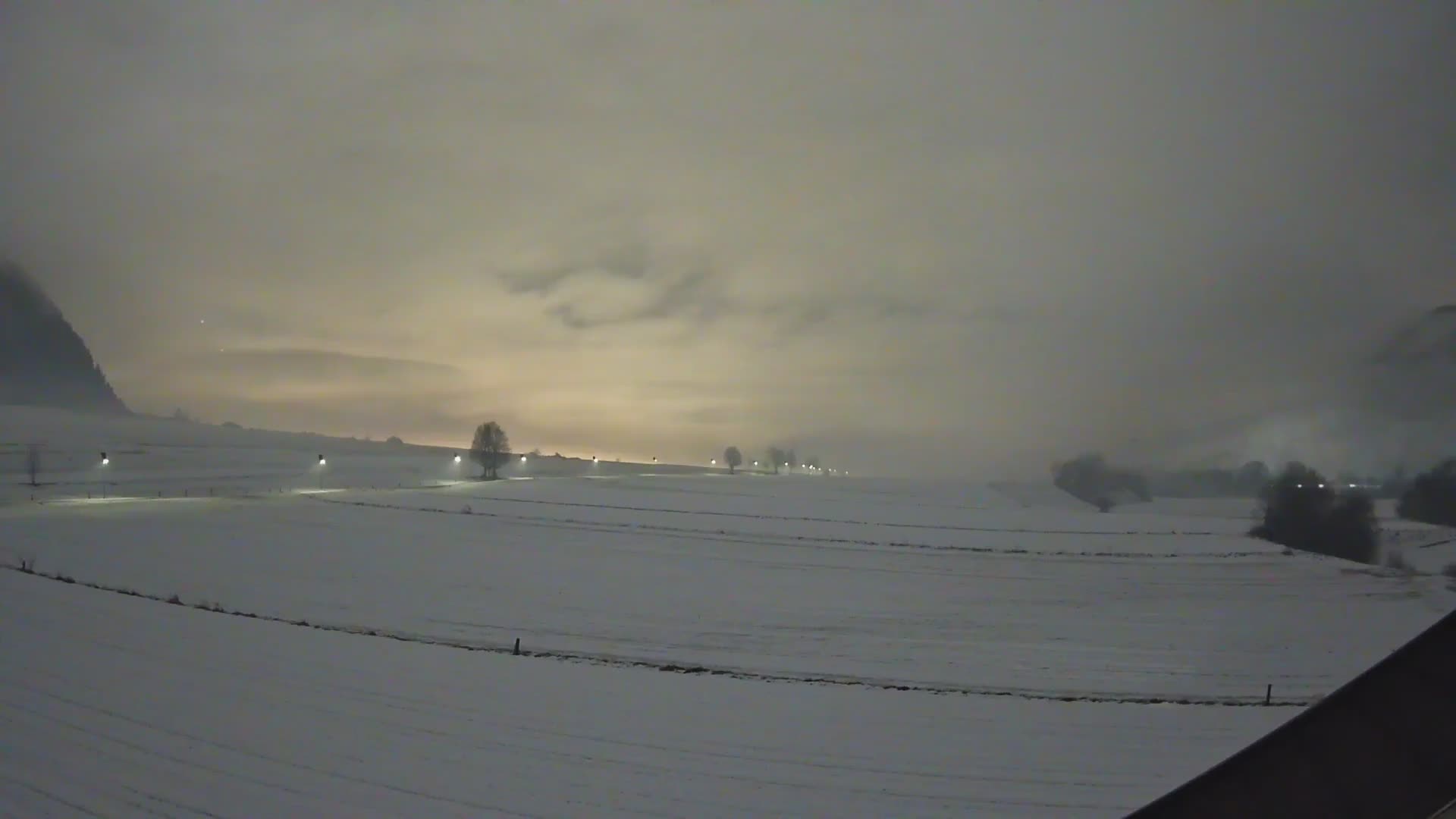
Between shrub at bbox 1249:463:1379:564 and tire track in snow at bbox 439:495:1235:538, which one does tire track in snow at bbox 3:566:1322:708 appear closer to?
shrub at bbox 1249:463:1379:564

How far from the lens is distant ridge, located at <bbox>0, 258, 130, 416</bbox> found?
16712 centimetres

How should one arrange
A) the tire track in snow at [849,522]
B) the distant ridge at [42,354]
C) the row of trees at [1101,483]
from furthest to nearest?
the distant ridge at [42,354] → the row of trees at [1101,483] → the tire track in snow at [849,522]

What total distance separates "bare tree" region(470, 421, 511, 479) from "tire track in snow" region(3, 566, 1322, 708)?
7620 cm

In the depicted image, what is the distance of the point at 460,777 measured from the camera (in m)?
10.5

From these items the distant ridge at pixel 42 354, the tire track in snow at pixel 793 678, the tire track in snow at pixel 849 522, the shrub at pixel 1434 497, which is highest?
the distant ridge at pixel 42 354

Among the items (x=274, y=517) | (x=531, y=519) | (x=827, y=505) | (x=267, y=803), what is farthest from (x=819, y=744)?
(x=827, y=505)

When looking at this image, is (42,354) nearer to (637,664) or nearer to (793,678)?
(637,664)

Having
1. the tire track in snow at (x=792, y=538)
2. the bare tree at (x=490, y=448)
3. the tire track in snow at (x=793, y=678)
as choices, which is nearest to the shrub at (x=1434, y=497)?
the tire track in snow at (x=793, y=678)

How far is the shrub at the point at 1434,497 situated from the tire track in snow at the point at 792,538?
14.8m

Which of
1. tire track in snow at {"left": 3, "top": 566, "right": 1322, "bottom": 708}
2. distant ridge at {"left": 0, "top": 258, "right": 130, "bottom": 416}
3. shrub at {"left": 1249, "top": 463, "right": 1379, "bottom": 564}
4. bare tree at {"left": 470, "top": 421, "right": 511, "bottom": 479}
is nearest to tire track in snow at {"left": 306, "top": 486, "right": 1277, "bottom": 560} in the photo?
shrub at {"left": 1249, "top": 463, "right": 1379, "bottom": 564}

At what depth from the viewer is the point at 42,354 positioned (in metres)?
182

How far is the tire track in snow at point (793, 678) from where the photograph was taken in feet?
51.5

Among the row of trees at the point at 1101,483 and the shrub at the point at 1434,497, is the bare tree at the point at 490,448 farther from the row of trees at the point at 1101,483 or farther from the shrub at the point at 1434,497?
the shrub at the point at 1434,497

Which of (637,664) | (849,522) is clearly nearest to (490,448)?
(849,522)
